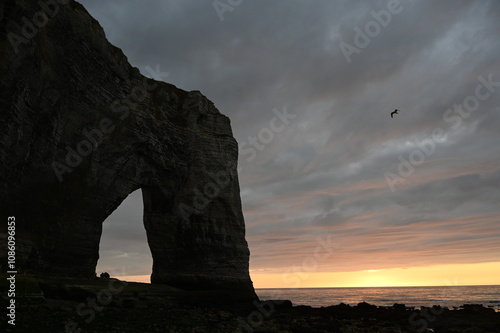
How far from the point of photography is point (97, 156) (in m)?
34.1

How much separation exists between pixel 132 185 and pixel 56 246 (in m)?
10.8

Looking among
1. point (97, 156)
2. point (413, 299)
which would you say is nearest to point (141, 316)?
point (97, 156)

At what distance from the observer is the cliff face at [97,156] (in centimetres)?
2561

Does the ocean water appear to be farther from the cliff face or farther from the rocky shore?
the cliff face

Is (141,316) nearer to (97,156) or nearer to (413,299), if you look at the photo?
(97,156)

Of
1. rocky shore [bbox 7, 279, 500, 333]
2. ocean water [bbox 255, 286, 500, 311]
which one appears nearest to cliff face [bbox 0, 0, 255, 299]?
rocky shore [bbox 7, 279, 500, 333]

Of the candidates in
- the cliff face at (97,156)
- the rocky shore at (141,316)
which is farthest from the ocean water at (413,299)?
the cliff face at (97,156)

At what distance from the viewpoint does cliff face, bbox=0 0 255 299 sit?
2561 centimetres

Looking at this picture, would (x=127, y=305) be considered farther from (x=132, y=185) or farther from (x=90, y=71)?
(x=90, y=71)

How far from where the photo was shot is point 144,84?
1631 inches

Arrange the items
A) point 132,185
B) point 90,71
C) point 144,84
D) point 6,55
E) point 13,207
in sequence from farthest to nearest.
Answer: point 144,84 < point 132,185 < point 90,71 < point 13,207 < point 6,55

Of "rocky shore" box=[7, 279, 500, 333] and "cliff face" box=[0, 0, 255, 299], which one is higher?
"cliff face" box=[0, 0, 255, 299]

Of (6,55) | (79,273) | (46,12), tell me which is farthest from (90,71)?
(79,273)

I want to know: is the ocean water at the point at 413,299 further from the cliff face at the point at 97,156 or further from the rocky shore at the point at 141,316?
the cliff face at the point at 97,156
